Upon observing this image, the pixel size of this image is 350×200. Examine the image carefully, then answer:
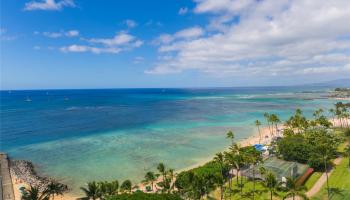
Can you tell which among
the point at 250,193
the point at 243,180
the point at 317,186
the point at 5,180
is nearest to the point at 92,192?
the point at 250,193

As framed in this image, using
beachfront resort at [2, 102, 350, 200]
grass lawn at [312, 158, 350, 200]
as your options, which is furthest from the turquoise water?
grass lawn at [312, 158, 350, 200]

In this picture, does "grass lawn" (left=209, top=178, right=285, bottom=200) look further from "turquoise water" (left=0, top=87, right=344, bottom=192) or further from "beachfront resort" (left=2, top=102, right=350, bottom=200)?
"turquoise water" (left=0, top=87, right=344, bottom=192)

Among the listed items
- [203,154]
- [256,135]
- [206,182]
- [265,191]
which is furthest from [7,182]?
[256,135]

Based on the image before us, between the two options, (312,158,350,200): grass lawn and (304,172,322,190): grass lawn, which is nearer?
(312,158,350,200): grass lawn

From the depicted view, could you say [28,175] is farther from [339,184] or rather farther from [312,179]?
[339,184]

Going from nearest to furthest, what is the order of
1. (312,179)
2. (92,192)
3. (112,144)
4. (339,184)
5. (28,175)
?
(92,192), (339,184), (312,179), (28,175), (112,144)

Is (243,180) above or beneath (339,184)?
beneath

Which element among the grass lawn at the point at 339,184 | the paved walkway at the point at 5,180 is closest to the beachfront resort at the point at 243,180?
the grass lawn at the point at 339,184

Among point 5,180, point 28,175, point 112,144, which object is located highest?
point 112,144
